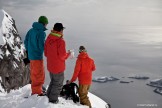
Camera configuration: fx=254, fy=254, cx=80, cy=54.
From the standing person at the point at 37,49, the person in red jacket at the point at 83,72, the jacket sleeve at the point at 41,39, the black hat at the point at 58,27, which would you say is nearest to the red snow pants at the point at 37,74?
the standing person at the point at 37,49

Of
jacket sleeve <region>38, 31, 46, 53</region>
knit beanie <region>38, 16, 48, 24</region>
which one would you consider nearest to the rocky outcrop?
jacket sleeve <region>38, 31, 46, 53</region>

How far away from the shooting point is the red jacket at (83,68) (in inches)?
298

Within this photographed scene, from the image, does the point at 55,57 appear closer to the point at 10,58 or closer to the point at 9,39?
the point at 10,58

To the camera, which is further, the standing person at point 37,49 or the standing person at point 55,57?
the standing person at point 37,49

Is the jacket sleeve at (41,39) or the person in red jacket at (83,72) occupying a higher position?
the jacket sleeve at (41,39)

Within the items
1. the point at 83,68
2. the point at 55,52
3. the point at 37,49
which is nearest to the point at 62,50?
the point at 55,52

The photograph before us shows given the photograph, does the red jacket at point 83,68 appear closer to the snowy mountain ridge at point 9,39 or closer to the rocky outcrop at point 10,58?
the rocky outcrop at point 10,58

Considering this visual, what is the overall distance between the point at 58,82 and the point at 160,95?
85.7m

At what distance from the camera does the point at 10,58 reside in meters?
14.3

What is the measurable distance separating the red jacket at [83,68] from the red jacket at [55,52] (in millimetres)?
984

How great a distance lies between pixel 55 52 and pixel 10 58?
27.8 ft

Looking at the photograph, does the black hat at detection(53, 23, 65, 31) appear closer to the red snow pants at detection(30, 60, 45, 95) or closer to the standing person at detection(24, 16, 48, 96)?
the standing person at detection(24, 16, 48, 96)

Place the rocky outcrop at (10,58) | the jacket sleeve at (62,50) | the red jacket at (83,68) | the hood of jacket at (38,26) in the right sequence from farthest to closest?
the rocky outcrop at (10,58)
the red jacket at (83,68)
the hood of jacket at (38,26)
the jacket sleeve at (62,50)

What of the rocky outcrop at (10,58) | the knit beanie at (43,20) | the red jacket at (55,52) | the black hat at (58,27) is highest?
the knit beanie at (43,20)
